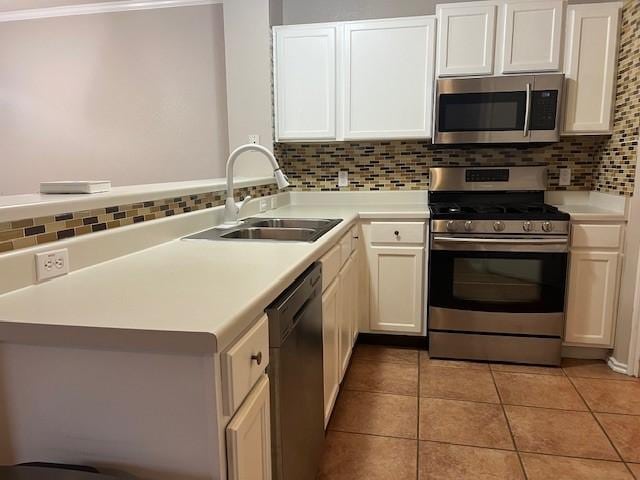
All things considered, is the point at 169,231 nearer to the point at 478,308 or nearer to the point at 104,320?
the point at 104,320

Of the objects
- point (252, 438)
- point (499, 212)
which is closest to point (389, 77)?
point (499, 212)

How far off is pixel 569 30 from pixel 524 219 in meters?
1.13

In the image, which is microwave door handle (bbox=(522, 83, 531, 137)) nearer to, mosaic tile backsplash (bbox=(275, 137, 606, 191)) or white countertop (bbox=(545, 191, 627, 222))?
mosaic tile backsplash (bbox=(275, 137, 606, 191))

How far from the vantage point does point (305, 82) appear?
310 centimetres

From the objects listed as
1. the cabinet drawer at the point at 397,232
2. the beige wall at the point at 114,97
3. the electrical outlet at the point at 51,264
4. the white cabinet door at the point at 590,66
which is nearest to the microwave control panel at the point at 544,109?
the white cabinet door at the point at 590,66

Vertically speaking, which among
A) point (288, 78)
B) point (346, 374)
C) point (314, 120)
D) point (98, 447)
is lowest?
point (346, 374)

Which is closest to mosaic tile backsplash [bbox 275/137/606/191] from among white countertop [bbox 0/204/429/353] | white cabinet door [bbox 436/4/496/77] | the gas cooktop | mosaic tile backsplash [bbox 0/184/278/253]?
the gas cooktop

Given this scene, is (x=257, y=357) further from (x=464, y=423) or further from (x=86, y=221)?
(x=464, y=423)

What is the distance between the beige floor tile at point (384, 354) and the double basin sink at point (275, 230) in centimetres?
97

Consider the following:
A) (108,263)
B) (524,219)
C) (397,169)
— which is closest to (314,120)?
(397,169)

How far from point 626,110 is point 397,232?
1.43m

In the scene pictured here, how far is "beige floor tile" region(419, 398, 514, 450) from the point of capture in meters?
2.08

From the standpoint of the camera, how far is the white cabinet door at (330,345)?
1909 millimetres

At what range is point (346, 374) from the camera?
2.70 m
